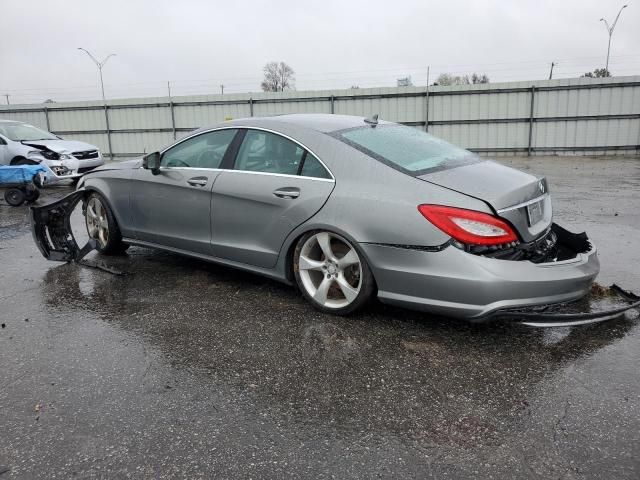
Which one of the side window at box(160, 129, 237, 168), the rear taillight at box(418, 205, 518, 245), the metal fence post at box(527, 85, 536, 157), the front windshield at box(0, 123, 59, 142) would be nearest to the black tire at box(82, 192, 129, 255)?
the side window at box(160, 129, 237, 168)

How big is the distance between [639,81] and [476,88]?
192 inches

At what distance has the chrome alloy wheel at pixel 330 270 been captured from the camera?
368cm

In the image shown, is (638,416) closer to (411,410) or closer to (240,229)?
(411,410)

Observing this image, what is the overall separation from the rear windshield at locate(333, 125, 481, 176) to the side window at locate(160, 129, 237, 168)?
108 cm

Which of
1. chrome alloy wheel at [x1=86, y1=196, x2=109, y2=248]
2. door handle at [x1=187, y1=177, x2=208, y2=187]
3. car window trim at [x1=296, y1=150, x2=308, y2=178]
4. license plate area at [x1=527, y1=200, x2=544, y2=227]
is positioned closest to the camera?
license plate area at [x1=527, y1=200, x2=544, y2=227]

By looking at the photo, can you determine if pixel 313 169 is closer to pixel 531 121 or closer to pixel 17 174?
pixel 17 174

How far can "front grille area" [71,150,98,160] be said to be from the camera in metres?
12.0

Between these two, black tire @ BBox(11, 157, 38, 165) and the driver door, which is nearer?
the driver door

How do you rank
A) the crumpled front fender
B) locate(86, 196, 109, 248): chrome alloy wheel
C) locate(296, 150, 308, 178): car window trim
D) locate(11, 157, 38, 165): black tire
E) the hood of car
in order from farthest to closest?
1. the hood of car
2. locate(11, 157, 38, 165): black tire
3. locate(86, 196, 109, 248): chrome alloy wheel
4. the crumpled front fender
5. locate(296, 150, 308, 178): car window trim

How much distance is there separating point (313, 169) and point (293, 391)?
1.67 m

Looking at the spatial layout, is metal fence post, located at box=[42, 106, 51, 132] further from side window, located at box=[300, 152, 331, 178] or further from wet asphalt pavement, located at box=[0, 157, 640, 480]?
side window, located at box=[300, 152, 331, 178]

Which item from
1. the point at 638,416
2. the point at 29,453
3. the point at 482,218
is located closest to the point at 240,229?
the point at 482,218

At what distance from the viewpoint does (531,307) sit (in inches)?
124

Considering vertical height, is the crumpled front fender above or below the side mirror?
below
